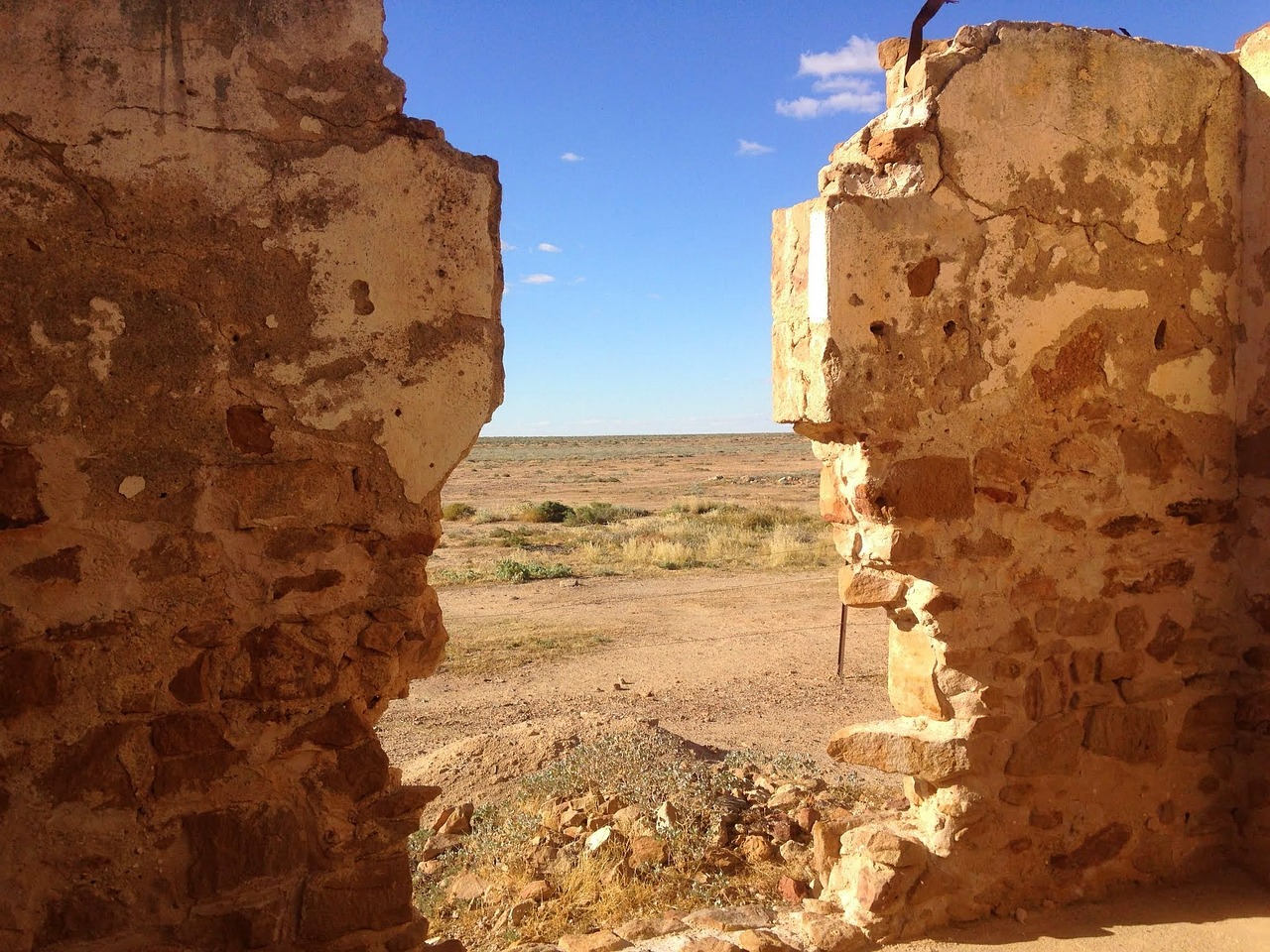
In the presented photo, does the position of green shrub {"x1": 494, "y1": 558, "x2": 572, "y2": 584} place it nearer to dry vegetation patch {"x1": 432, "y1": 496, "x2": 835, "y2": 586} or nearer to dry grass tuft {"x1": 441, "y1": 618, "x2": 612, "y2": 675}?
dry vegetation patch {"x1": 432, "y1": 496, "x2": 835, "y2": 586}

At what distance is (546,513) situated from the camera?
2012 cm

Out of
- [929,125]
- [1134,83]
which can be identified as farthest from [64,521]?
[1134,83]

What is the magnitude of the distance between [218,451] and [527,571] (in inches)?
412

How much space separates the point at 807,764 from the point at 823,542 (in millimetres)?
10226

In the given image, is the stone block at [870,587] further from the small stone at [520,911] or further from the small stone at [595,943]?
the small stone at [520,911]

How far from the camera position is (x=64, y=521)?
7.68 feet

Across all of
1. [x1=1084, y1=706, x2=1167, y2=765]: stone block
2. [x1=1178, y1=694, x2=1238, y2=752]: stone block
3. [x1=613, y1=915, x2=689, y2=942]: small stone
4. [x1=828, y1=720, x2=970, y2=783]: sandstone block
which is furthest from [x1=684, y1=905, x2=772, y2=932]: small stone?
[x1=1178, y1=694, x2=1238, y2=752]: stone block

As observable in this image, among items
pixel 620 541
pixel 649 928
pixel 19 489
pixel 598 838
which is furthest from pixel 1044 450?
pixel 620 541

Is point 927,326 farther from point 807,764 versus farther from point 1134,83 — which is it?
point 807,764

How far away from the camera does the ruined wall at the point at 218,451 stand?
7.62 feet

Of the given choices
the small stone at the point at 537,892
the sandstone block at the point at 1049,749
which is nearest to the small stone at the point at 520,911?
the small stone at the point at 537,892

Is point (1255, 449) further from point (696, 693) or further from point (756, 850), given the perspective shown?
point (696, 693)

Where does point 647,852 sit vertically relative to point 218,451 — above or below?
below

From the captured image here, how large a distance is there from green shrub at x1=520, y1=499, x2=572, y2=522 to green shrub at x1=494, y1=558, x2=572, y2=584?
6.44 metres
